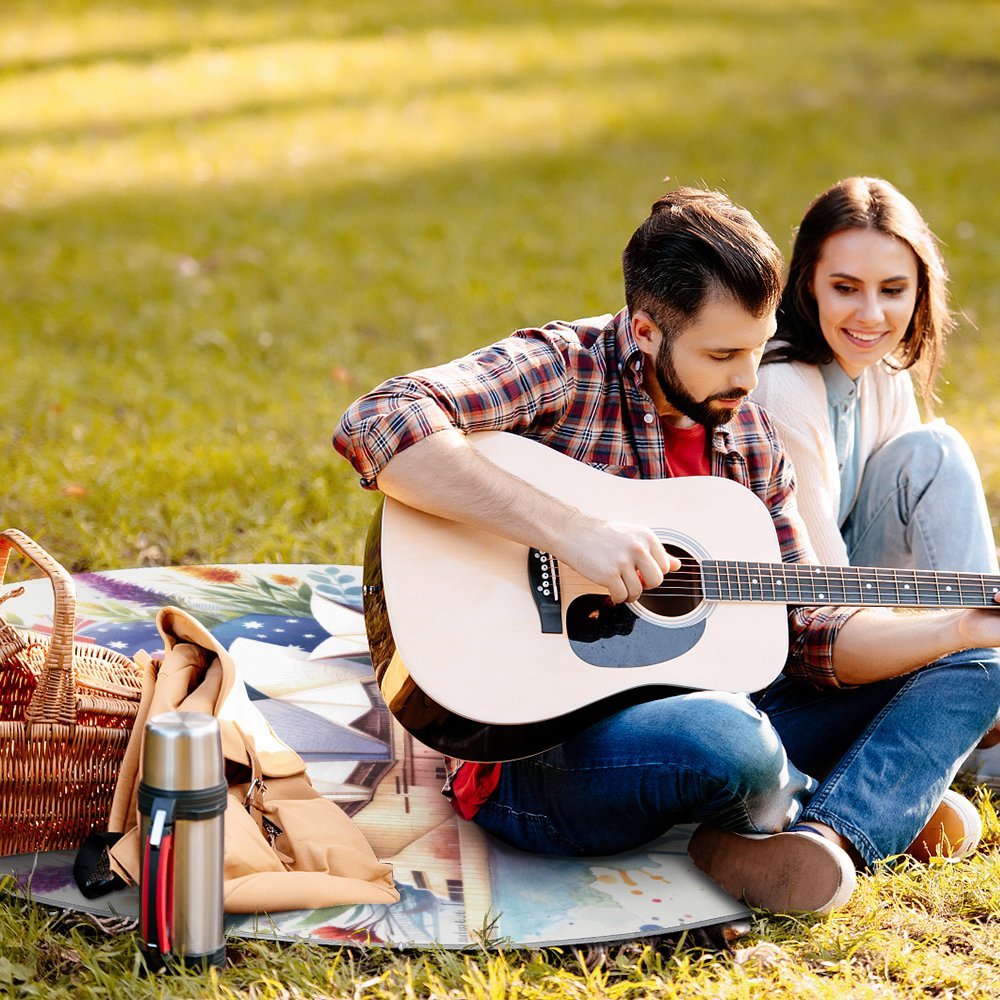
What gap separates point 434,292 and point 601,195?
195 centimetres

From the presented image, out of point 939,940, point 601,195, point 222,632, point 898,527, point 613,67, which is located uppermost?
point 613,67

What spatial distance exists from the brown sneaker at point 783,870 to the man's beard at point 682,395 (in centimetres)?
85

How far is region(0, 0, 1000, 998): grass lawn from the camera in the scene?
2551mm

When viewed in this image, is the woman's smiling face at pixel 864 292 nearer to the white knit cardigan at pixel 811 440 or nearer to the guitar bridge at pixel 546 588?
the white knit cardigan at pixel 811 440

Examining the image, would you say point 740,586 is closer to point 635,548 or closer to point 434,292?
point 635,548

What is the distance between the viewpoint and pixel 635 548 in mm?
2596

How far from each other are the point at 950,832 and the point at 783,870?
1.66 ft

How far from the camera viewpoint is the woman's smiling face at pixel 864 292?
336 centimetres

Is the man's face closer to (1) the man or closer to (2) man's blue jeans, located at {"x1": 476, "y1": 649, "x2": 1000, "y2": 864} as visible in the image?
(1) the man

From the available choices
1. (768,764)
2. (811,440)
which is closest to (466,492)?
(768,764)

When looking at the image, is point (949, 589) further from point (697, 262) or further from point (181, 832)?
point (181, 832)

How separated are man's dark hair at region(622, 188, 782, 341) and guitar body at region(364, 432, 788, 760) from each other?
38 centimetres

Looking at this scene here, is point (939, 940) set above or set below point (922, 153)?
below

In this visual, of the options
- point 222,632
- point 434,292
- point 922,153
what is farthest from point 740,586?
point 922,153
